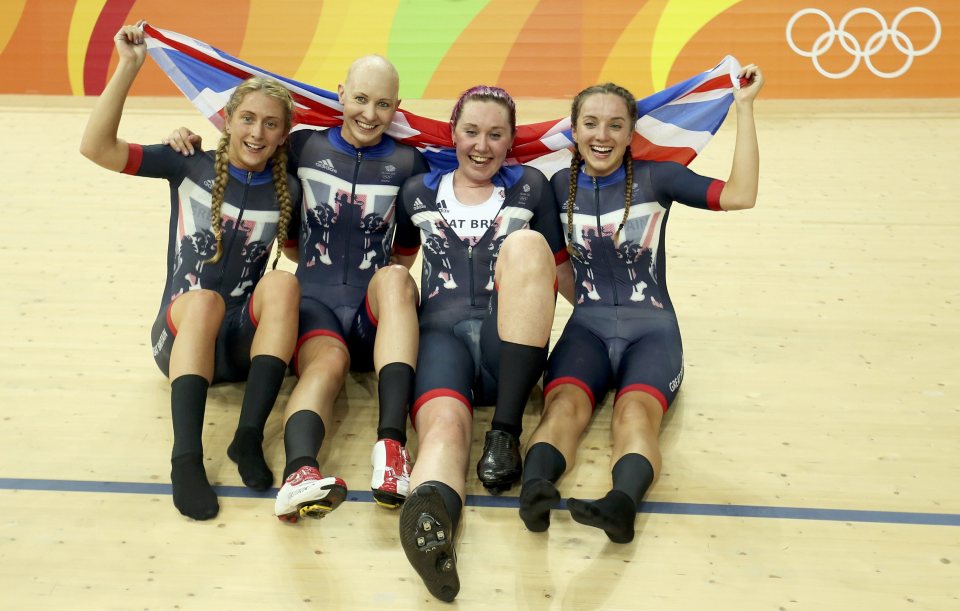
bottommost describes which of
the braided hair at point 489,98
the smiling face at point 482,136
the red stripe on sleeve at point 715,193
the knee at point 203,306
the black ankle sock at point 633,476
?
the black ankle sock at point 633,476

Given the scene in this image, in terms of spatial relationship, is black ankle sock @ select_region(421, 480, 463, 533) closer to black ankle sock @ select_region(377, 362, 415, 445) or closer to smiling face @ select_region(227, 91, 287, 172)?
black ankle sock @ select_region(377, 362, 415, 445)

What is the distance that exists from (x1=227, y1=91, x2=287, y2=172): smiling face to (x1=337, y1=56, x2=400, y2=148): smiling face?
28 centimetres

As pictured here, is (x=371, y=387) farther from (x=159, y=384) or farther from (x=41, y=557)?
(x=41, y=557)

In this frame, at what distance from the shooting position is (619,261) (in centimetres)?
329

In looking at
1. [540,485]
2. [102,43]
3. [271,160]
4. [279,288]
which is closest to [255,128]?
[271,160]

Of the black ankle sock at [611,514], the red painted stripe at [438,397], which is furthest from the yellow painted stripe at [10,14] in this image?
the black ankle sock at [611,514]

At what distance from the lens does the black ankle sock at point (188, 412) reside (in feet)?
9.13

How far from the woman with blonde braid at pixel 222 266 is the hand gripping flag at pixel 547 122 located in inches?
17.8

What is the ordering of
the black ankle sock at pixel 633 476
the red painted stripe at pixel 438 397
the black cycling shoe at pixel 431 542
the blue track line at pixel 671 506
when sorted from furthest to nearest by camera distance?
1. the red painted stripe at pixel 438 397
2. the blue track line at pixel 671 506
3. the black ankle sock at pixel 633 476
4. the black cycling shoe at pixel 431 542

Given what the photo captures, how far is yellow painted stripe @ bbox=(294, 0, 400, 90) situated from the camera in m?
7.59

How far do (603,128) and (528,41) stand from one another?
4.62 m

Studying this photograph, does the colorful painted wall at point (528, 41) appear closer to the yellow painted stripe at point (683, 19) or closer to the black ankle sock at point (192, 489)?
the yellow painted stripe at point (683, 19)

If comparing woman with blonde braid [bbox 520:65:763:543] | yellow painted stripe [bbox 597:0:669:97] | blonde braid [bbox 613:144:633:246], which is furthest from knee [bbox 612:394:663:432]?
yellow painted stripe [bbox 597:0:669:97]

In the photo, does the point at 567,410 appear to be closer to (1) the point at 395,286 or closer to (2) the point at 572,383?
(2) the point at 572,383
